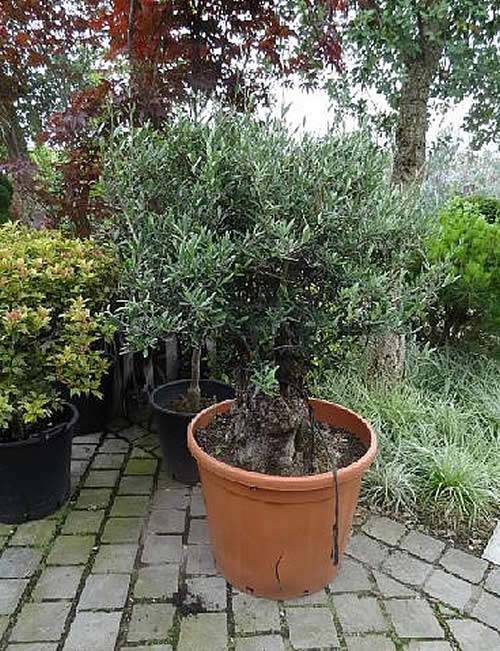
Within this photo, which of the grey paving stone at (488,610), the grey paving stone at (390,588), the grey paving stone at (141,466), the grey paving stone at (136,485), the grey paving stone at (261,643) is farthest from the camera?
the grey paving stone at (141,466)

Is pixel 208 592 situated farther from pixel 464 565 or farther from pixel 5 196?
pixel 5 196

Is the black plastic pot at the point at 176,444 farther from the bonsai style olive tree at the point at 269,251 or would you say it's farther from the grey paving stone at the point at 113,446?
the bonsai style olive tree at the point at 269,251

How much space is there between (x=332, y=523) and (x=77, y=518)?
113cm

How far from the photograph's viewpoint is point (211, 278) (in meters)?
1.63

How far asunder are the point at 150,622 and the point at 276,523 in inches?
20.5

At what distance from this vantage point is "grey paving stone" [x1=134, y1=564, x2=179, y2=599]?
1983 mm

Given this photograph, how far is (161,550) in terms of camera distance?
2219 mm

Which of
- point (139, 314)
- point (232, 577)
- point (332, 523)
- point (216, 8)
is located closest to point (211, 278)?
point (139, 314)

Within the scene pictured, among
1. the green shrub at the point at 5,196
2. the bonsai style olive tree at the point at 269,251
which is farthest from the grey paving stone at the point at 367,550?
the green shrub at the point at 5,196

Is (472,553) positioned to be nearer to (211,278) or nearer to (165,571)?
(165,571)

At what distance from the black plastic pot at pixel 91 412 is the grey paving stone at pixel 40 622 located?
1.34 metres

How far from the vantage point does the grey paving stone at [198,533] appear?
2.29m

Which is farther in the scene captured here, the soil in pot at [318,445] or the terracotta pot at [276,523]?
the soil in pot at [318,445]

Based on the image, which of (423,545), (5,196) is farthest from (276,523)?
(5,196)
